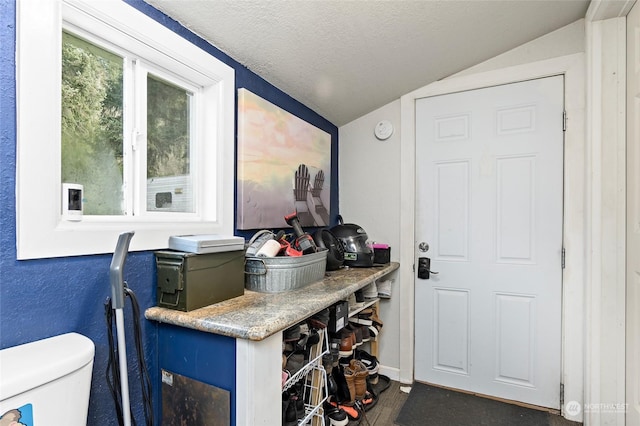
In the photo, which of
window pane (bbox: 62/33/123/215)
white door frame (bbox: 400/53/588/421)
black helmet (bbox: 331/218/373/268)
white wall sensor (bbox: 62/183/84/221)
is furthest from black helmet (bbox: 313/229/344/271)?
white door frame (bbox: 400/53/588/421)

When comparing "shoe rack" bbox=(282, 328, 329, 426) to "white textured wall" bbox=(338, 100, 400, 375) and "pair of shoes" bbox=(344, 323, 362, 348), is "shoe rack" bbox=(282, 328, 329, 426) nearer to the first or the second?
"pair of shoes" bbox=(344, 323, 362, 348)

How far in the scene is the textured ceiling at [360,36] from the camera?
1353 mm

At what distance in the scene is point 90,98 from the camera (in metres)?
1.12

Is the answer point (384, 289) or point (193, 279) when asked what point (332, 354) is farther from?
point (193, 279)

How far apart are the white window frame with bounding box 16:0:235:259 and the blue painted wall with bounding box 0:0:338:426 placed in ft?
0.07

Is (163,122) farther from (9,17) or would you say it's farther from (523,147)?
(523,147)

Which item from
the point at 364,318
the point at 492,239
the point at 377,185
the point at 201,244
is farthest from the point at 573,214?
the point at 201,244

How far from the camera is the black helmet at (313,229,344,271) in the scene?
6.33 feet

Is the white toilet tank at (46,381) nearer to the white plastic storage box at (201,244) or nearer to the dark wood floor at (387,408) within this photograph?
the white plastic storage box at (201,244)

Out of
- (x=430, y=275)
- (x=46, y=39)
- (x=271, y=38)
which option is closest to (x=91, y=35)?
(x=46, y=39)

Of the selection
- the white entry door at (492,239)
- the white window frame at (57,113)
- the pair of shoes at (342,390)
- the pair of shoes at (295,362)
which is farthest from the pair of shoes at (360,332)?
the white window frame at (57,113)

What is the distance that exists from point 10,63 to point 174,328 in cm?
92

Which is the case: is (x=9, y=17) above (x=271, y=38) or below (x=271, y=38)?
below

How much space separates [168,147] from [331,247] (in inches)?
41.3
